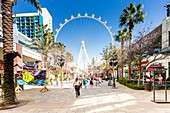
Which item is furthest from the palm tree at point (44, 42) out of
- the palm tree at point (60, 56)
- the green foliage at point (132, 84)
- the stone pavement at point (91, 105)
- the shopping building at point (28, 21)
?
the shopping building at point (28, 21)

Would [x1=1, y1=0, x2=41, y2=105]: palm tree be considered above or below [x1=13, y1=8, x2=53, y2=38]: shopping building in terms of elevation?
below

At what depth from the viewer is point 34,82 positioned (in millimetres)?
34188

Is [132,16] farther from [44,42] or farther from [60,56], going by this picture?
[60,56]

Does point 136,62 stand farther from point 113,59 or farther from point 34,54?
point 34,54

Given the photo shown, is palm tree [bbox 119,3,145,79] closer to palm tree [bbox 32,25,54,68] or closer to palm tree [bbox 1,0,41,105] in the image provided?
palm tree [bbox 32,25,54,68]

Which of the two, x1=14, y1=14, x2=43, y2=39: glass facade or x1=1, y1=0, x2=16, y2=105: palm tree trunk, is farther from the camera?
x1=14, y1=14, x2=43, y2=39: glass facade

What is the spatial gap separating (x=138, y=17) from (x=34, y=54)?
22.5 m

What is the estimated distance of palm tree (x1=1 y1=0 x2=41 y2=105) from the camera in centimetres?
1016

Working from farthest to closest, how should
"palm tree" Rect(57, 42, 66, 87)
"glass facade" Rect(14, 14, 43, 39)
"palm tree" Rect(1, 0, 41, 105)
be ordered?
"glass facade" Rect(14, 14, 43, 39) < "palm tree" Rect(57, 42, 66, 87) < "palm tree" Rect(1, 0, 41, 105)

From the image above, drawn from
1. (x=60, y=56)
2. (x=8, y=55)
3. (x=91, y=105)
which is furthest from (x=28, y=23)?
(x=91, y=105)

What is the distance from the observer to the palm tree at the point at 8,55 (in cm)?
1016

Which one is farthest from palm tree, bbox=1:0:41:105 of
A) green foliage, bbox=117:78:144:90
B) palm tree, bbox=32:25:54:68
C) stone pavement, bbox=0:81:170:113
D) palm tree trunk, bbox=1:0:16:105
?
palm tree, bbox=32:25:54:68

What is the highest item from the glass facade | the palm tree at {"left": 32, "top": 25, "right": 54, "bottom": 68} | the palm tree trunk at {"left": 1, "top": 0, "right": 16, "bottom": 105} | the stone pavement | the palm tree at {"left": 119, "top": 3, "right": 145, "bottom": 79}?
the glass facade

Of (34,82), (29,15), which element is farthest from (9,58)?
(29,15)
